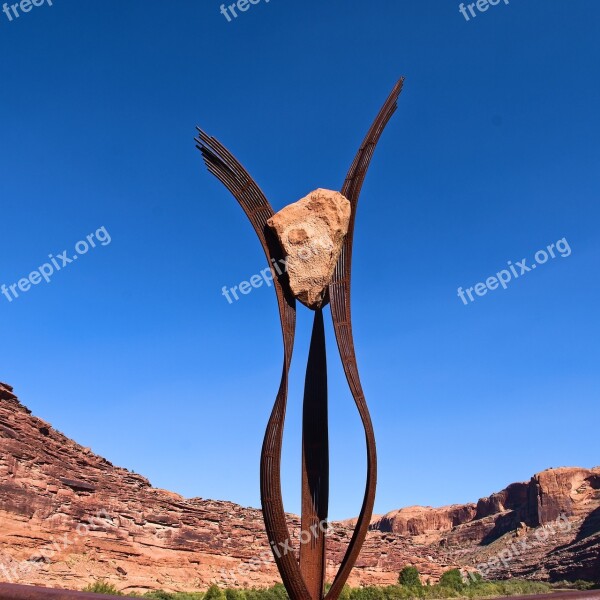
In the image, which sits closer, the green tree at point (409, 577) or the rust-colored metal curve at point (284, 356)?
the rust-colored metal curve at point (284, 356)

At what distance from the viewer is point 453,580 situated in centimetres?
3047

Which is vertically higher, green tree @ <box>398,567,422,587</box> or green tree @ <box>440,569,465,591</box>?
green tree @ <box>398,567,422,587</box>

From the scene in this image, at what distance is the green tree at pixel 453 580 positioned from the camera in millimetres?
28978

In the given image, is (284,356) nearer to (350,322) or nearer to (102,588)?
(350,322)

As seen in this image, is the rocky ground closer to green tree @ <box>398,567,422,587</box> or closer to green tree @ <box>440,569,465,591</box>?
green tree @ <box>398,567,422,587</box>

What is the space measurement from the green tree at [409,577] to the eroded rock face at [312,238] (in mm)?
27265

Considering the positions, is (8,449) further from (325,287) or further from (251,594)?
(325,287)

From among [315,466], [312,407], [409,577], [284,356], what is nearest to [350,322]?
[284,356]

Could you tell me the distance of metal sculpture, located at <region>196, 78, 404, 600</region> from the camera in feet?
16.4

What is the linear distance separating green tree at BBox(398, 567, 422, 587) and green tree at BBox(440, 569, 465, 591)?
54.2 inches

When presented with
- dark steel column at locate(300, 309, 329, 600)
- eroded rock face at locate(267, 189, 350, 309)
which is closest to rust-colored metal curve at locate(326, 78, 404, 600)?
eroded rock face at locate(267, 189, 350, 309)

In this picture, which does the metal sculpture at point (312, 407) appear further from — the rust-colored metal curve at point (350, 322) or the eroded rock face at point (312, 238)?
the eroded rock face at point (312, 238)

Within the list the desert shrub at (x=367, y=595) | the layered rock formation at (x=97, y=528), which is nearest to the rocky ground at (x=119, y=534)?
the layered rock formation at (x=97, y=528)

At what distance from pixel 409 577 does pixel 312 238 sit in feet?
92.4
